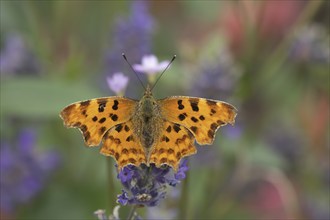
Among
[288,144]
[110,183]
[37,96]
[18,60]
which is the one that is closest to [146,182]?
[110,183]

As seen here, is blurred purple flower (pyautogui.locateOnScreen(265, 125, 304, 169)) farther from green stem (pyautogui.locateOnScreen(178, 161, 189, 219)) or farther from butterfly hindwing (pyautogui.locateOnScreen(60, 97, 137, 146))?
butterfly hindwing (pyautogui.locateOnScreen(60, 97, 137, 146))

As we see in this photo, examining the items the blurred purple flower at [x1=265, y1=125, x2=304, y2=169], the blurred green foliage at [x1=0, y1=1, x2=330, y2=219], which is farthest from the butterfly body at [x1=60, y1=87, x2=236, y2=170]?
→ the blurred purple flower at [x1=265, y1=125, x2=304, y2=169]

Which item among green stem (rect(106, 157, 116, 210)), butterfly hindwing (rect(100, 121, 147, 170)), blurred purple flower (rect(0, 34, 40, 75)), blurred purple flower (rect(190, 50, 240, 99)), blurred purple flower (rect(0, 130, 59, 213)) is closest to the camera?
butterfly hindwing (rect(100, 121, 147, 170))

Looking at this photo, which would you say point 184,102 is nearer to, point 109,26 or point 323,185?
point 109,26

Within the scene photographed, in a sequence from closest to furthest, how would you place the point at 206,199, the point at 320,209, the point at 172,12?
1. the point at 206,199
2. the point at 320,209
3. the point at 172,12

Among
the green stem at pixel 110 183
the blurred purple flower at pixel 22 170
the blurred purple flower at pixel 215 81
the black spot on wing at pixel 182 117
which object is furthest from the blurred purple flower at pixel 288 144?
the black spot on wing at pixel 182 117

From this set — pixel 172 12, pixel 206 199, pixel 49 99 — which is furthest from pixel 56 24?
pixel 172 12

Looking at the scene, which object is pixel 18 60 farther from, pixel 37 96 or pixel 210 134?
pixel 210 134
